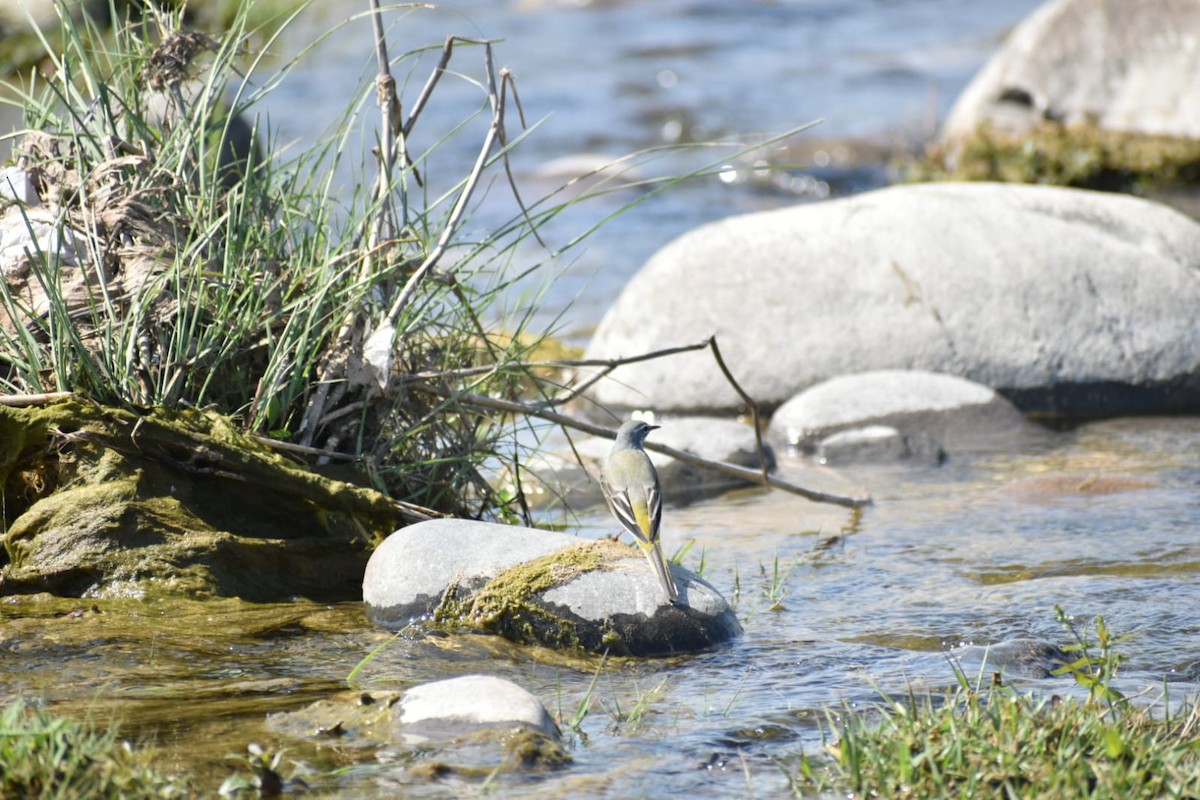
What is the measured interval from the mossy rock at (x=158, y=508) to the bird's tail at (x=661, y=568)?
3.03ft

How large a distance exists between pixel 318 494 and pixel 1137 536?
126 inches

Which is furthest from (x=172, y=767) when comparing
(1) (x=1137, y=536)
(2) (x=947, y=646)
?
(1) (x=1137, y=536)

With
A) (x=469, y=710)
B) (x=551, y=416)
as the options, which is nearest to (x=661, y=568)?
(x=551, y=416)

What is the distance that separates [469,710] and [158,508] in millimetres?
1473

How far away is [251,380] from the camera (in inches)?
185

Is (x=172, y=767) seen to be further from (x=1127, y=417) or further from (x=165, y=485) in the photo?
(x=1127, y=417)

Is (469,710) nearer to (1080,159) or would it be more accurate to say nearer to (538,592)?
(538,592)

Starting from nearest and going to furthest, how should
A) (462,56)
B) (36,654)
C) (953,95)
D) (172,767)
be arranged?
1. (172,767)
2. (36,654)
3. (953,95)
4. (462,56)

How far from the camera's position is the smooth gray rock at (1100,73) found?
13961 mm

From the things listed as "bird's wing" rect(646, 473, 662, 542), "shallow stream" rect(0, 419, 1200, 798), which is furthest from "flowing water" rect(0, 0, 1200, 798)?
"bird's wing" rect(646, 473, 662, 542)

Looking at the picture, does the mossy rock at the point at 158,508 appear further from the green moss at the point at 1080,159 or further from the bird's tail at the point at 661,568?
the green moss at the point at 1080,159

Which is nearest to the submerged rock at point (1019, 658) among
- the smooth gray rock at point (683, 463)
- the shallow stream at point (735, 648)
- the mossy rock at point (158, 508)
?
the shallow stream at point (735, 648)

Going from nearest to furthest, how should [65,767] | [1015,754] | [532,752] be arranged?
[65,767], [1015,754], [532,752]

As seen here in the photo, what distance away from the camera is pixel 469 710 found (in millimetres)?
3404
